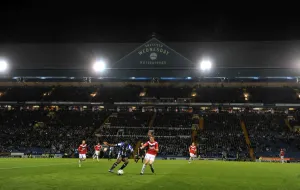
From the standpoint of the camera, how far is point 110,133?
207 ft

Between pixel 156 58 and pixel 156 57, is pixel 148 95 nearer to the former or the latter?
pixel 156 58

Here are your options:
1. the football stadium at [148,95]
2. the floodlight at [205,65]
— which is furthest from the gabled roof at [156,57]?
the floodlight at [205,65]

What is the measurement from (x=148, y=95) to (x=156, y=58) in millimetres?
7692

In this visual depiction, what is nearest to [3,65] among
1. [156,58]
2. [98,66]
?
[98,66]

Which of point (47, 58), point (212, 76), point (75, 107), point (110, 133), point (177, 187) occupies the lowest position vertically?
point (177, 187)

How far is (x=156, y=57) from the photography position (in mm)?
69938

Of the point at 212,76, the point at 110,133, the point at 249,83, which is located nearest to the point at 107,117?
the point at 110,133

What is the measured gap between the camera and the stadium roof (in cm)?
7012

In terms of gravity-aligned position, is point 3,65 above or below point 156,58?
below

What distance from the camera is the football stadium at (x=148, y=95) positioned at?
6053 centimetres

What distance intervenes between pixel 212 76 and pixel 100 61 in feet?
70.6

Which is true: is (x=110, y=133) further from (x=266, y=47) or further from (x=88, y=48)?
(x=266, y=47)

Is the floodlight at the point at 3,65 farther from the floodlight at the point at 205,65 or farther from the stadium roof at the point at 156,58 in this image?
the floodlight at the point at 205,65

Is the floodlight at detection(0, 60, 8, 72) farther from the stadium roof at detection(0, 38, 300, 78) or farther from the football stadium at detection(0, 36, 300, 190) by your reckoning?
the stadium roof at detection(0, 38, 300, 78)
